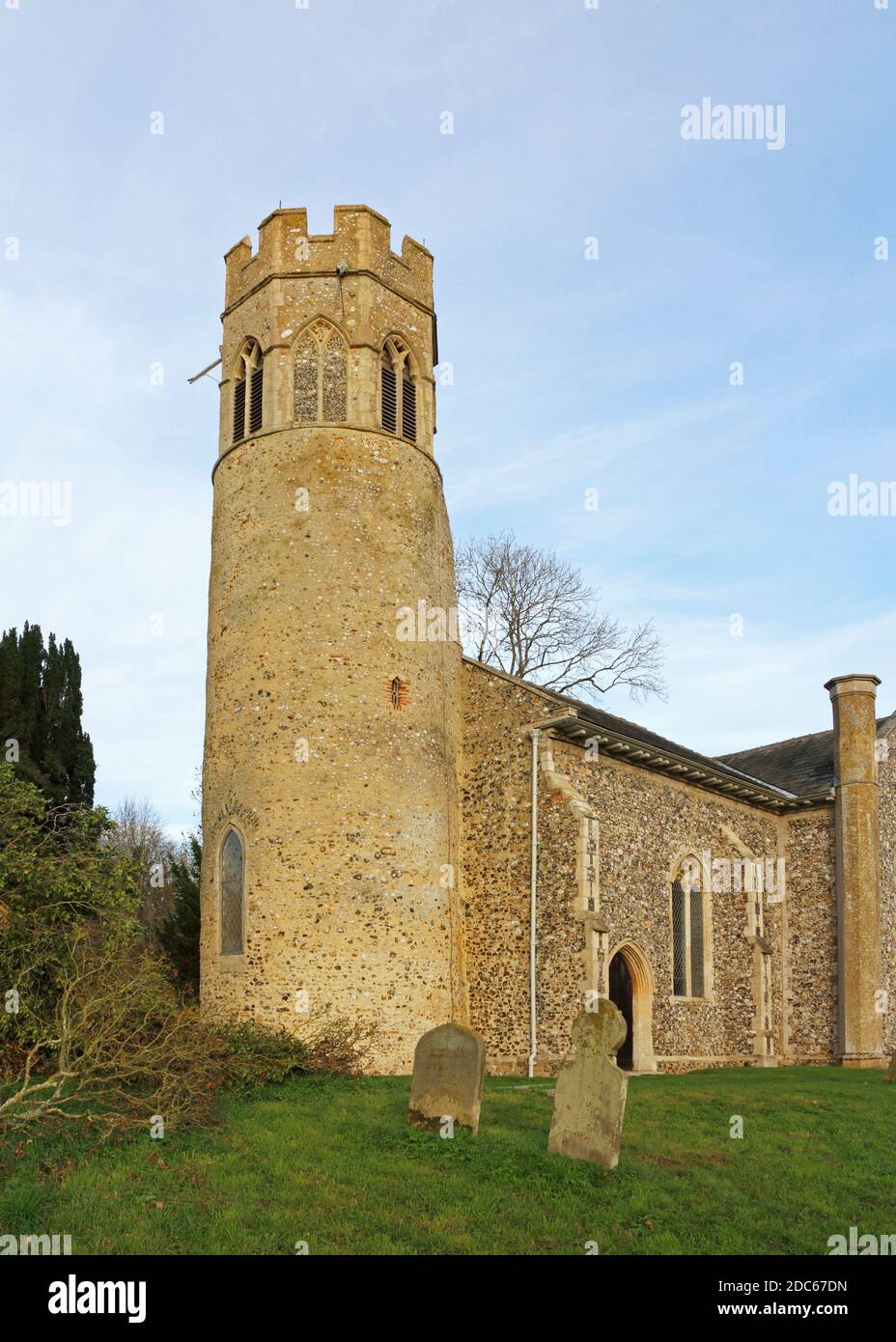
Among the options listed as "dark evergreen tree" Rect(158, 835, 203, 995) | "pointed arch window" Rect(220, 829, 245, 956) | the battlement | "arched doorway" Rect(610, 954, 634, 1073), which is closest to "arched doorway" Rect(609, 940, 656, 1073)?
"arched doorway" Rect(610, 954, 634, 1073)

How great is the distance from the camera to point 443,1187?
968cm

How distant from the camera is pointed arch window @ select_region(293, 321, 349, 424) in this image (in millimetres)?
20938

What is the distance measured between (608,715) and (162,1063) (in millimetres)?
16927

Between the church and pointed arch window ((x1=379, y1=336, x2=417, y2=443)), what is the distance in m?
0.05

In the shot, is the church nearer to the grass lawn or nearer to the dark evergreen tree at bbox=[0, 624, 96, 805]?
the grass lawn

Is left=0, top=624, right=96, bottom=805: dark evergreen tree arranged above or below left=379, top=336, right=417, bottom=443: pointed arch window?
below

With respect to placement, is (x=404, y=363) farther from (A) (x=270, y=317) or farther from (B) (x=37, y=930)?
(B) (x=37, y=930)

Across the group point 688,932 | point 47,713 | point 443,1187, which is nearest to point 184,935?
point 47,713

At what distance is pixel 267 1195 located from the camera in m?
9.34

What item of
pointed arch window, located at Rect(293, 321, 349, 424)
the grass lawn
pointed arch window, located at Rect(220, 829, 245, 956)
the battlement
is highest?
the battlement

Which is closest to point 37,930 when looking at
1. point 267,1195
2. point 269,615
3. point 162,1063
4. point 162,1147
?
point 162,1063

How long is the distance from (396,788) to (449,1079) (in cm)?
772

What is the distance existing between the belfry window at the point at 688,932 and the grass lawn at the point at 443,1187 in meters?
9.47

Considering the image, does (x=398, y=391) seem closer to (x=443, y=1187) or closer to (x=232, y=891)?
(x=232, y=891)
